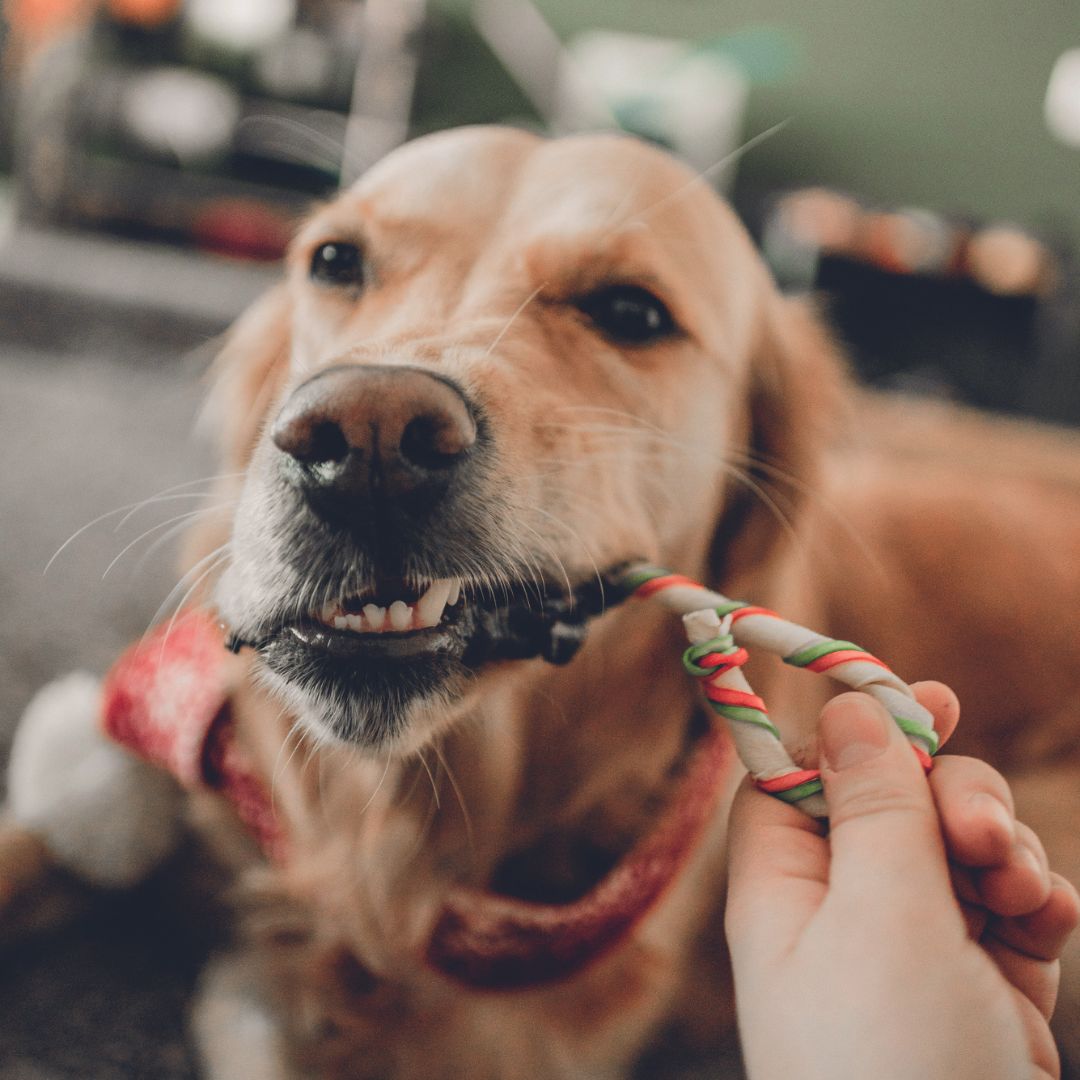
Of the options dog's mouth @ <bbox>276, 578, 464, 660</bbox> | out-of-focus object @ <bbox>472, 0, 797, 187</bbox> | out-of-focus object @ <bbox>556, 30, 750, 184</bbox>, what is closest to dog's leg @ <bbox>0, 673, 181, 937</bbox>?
dog's mouth @ <bbox>276, 578, 464, 660</bbox>

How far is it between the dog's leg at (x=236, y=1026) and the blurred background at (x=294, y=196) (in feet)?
0.07

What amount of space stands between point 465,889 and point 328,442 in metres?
0.57

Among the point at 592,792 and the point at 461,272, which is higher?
the point at 461,272

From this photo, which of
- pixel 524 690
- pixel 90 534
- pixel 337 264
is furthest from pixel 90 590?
pixel 524 690

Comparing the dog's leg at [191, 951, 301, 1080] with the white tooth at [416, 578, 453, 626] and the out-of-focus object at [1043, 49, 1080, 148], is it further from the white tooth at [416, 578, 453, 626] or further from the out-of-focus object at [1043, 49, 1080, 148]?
the out-of-focus object at [1043, 49, 1080, 148]

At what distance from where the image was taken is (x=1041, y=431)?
282 centimetres

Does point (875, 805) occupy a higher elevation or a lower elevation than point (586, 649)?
higher

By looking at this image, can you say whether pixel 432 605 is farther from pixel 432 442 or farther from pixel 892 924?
pixel 892 924

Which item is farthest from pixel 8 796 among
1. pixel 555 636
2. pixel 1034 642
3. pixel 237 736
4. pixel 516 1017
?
pixel 1034 642

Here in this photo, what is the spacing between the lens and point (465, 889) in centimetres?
91

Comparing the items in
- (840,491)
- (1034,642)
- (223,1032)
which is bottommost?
(223,1032)

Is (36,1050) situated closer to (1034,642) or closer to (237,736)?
(237,736)

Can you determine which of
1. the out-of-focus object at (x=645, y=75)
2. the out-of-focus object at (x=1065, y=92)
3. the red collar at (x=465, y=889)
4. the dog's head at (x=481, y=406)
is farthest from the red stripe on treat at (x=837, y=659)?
the out-of-focus object at (x=645, y=75)

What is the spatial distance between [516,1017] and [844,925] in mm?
655
